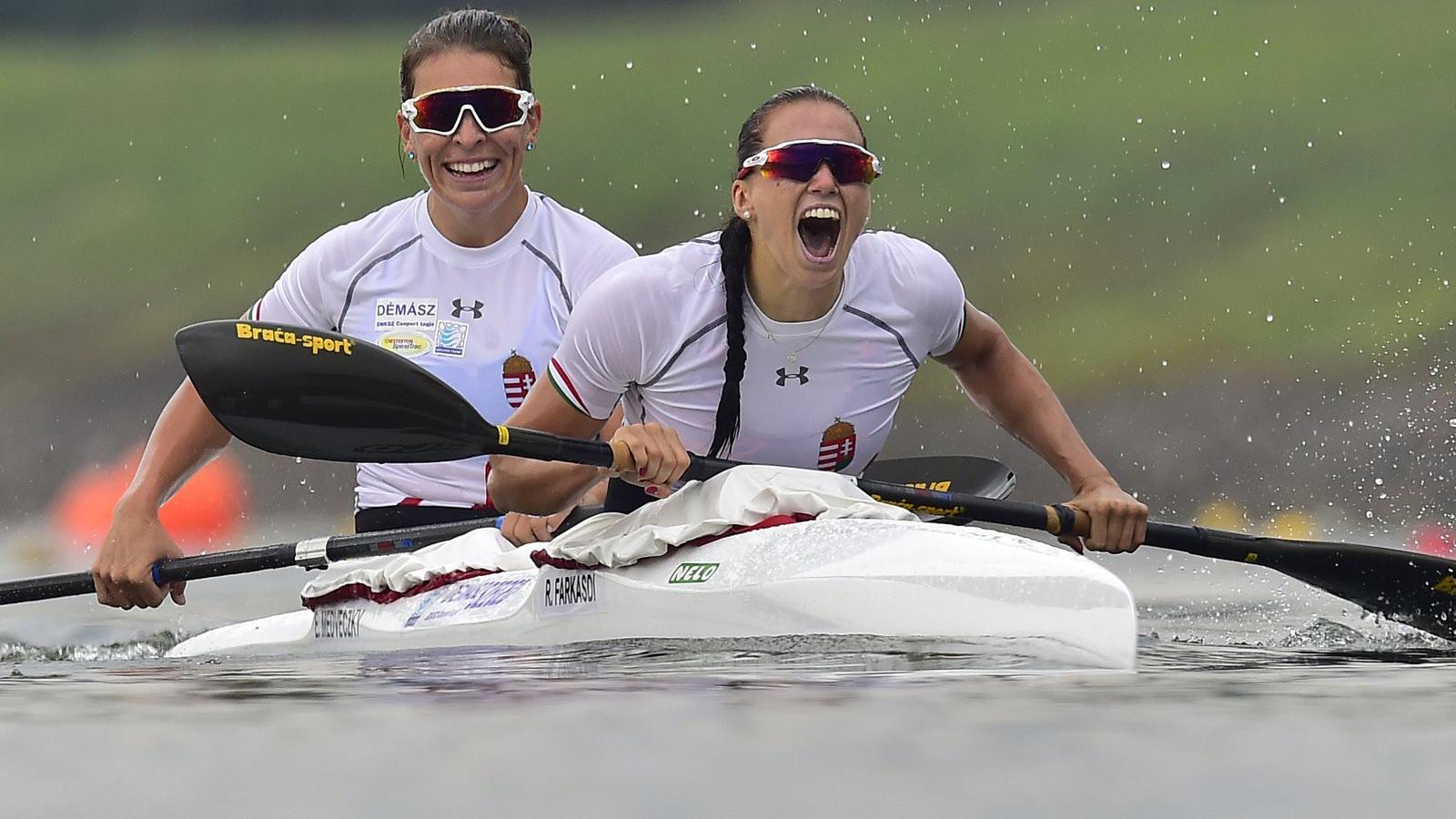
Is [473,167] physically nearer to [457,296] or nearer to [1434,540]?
[457,296]

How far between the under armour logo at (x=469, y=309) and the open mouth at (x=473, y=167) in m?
0.26

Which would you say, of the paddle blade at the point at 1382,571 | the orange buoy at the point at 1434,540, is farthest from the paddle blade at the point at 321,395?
the orange buoy at the point at 1434,540

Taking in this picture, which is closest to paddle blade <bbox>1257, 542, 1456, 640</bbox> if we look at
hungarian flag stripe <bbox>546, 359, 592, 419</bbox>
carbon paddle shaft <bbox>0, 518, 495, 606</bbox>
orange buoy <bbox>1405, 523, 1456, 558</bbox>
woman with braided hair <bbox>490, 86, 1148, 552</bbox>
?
woman with braided hair <bbox>490, 86, 1148, 552</bbox>

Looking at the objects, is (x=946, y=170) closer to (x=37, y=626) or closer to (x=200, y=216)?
(x=200, y=216)

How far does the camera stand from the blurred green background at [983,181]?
14.5m

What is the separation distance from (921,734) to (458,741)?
1.59 ft

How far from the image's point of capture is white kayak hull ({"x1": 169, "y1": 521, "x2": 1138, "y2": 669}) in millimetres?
2867

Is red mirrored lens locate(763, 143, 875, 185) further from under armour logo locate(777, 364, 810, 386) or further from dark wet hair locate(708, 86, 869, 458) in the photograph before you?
under armour logo locate(777, 364, 810, 386)

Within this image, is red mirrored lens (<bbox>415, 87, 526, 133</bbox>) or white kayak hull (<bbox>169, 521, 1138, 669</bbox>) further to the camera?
red mirrored lens (<bbox>415, 87, 526, 133</bbox>)

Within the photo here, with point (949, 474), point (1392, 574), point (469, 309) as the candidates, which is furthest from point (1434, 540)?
point (469, 309)

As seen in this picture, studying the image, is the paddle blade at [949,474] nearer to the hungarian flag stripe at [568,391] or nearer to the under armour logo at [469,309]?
the hungarian flag stripe at [568,391]

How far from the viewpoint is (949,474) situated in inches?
156

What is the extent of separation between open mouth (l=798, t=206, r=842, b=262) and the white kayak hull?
0.46 m

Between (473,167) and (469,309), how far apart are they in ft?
0.96
